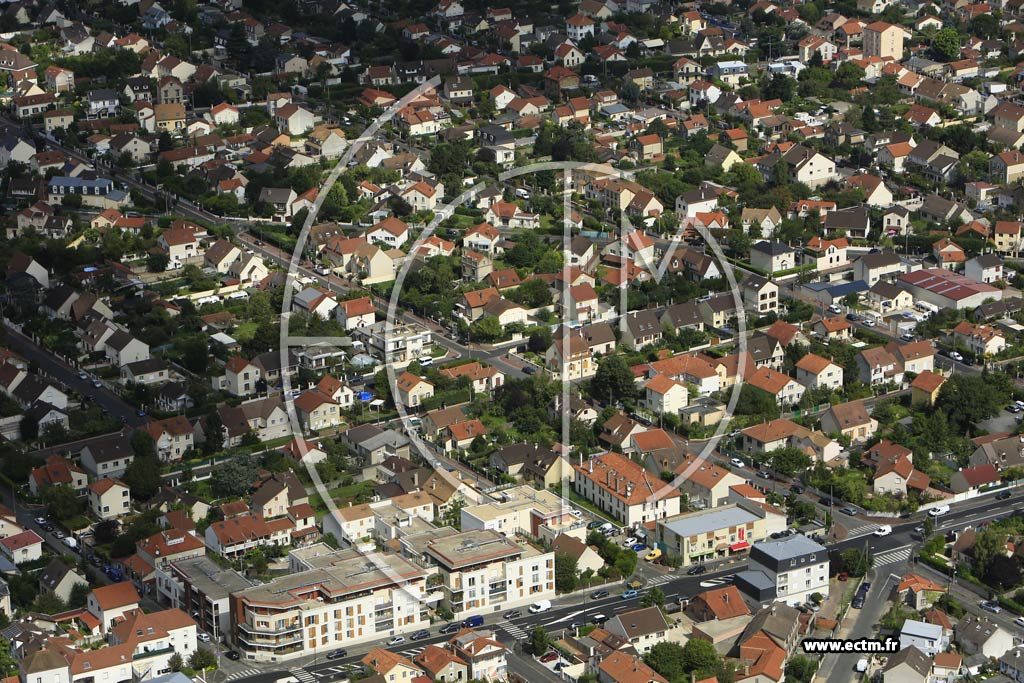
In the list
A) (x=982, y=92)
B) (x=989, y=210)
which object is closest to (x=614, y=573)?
(x=989, y=210)

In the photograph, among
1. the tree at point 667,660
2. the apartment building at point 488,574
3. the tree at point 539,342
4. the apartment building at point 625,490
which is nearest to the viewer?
the tree at point 667,660

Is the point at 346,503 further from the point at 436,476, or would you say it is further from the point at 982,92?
the point at 982,92

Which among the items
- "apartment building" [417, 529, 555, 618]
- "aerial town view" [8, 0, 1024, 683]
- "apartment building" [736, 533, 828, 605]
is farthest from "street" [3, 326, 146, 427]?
"apartment building" [736, 533, 828, 605]

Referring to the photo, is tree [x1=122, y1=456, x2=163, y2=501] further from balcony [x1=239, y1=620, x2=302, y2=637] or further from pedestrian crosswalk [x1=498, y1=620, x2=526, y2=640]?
pedestrian crosswalk [x1=498, y1=620, x2=526, y2=640]

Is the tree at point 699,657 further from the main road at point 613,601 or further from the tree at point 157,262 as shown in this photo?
the tree at point 157,262

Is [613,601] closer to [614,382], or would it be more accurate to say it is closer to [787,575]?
[787,575]

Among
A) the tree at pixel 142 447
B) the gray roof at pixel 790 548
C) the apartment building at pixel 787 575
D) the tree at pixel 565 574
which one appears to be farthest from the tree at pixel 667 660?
the tree at pixel 142 447
